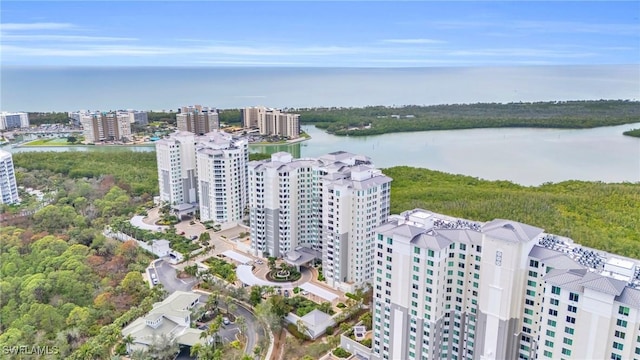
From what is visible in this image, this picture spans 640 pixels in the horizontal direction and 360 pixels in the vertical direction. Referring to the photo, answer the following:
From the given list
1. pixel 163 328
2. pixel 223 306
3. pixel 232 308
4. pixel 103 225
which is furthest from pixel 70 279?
pixel 103 225

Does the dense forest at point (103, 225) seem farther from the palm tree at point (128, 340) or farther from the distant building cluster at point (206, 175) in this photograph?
the distant building cluster at point (206, 175)

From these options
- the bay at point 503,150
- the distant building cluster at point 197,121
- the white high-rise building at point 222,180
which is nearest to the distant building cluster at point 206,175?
the white high-rise building at point 222,180

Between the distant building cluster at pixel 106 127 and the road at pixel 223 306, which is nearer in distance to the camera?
the road at pixel 223 306

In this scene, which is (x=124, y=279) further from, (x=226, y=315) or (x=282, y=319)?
(x=282, y=319)

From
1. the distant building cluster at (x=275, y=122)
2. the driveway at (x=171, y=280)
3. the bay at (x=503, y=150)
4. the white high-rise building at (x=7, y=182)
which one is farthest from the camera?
the distant building cluster at (x=275, y=122)

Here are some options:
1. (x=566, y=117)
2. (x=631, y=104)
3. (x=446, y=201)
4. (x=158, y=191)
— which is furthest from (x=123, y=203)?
(x=631, y=104)
